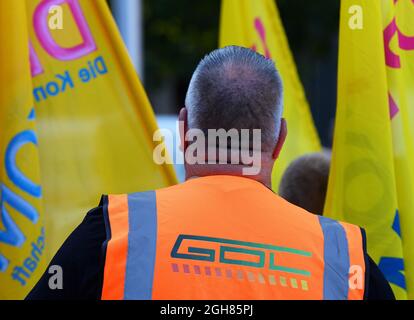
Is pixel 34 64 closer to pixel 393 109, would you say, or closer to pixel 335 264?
pixel 393 109

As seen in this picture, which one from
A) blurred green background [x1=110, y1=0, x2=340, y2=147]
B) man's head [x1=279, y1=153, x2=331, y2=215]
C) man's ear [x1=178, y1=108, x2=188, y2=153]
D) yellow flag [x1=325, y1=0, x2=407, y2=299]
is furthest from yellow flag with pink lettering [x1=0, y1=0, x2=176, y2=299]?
blurred green background [x1=110, y1=0, x2=340, y2=147]

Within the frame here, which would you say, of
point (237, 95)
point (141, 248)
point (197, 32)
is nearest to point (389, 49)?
point (237, 95)

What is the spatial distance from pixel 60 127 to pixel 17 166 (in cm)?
28

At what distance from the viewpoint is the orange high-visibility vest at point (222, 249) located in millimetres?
1787

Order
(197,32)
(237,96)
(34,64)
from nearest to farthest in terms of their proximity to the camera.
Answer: (237,96), (34,64), (197,32)

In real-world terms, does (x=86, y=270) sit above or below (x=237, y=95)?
below

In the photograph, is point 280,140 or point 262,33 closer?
point 280,140

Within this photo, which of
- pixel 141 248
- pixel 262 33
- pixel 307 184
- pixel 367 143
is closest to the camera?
pixel 141 248

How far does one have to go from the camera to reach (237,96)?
1916 mm

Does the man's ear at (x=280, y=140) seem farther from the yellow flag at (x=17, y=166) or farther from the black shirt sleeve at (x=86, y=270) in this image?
the yellow flag at (x=17, y=166)

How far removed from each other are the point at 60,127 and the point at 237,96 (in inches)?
46.2

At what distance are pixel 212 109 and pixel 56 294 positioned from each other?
0.56 metres

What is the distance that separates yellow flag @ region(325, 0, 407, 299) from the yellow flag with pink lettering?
2.40 feet

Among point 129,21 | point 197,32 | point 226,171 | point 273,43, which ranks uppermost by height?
point 197,32
